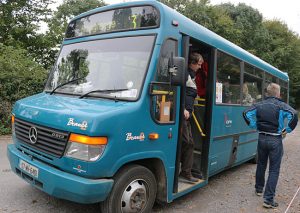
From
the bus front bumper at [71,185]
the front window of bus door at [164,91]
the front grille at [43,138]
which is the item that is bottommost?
the bus front bumper at [71,185]

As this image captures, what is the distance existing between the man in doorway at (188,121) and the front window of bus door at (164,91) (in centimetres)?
50

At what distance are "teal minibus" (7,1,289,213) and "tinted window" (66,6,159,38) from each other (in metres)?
0.02

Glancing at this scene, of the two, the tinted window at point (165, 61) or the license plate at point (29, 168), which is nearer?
the license plate at point (29, 168)

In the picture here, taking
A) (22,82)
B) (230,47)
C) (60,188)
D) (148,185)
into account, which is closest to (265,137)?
(230,47)

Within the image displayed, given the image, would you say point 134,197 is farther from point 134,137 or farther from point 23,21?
point 23,21

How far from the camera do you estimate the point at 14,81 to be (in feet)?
39.7

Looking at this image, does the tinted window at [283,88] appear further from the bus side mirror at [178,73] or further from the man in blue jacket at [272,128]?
the bus side mirror at [178,73]

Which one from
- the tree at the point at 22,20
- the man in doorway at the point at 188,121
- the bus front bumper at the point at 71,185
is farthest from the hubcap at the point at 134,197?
the tree at the point at 22,20

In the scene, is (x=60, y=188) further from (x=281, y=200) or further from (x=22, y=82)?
(x=22, y=82)

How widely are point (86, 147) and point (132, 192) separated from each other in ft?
3.11

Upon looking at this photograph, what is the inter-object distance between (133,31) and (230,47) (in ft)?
9.06

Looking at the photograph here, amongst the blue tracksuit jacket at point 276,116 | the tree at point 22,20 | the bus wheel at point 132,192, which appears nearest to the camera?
the bus wheel at point 132,192

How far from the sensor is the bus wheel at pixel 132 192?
12.9ft

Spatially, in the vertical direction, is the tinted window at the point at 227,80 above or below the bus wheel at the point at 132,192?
above
